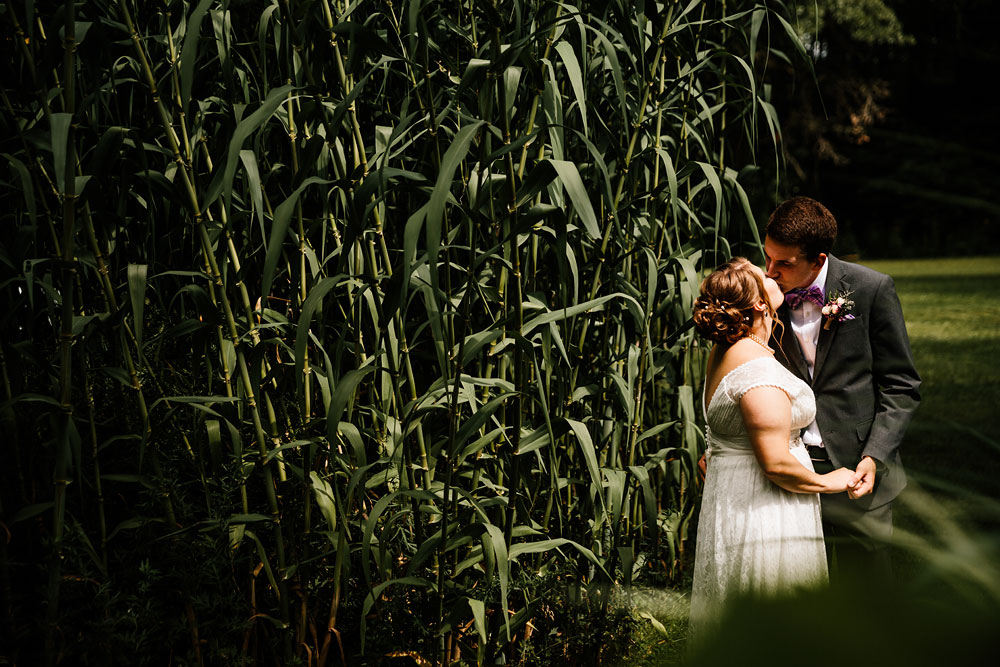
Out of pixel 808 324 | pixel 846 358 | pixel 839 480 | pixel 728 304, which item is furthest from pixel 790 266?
pixel 839 480

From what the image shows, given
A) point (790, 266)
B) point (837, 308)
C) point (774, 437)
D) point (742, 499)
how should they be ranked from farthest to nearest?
1. point (790, 266)
2. point (837, 308)
3. point (742, 499)
4. point (774, 437)

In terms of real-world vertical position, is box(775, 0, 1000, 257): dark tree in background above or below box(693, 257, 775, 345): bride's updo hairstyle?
above

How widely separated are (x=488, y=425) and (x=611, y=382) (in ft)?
1.43

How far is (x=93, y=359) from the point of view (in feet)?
7.84

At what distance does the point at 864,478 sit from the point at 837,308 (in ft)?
1.72

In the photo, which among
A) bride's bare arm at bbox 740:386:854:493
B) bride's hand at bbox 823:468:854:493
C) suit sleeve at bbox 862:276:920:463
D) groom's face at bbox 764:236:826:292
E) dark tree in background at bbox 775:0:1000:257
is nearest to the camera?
dark tree in background at bbox 775:0:1000:257

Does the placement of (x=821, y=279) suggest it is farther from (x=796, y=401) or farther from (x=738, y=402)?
(x=738, y=402)

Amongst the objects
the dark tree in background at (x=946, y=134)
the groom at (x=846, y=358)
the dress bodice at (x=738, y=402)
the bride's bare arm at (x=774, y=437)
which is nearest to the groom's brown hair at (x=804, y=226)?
the groom at (x=846, y=358)

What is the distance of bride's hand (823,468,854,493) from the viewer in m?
2.25

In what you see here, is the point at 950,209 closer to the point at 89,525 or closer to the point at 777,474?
the point at 777,474

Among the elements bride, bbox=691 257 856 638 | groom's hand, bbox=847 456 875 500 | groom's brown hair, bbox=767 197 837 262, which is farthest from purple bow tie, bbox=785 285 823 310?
groom's hand, bbox=847 456 875 500

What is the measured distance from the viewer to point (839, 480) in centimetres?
227

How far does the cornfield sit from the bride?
20 cm

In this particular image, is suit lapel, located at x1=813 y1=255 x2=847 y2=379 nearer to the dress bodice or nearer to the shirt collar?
the shirt collar
